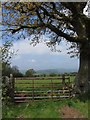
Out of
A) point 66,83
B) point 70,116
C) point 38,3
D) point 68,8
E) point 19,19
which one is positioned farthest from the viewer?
point 66,83

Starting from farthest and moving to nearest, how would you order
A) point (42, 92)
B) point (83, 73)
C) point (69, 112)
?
point (42, 92) < point (83, 73) < point (69, 112)

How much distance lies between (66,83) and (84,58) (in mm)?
3672

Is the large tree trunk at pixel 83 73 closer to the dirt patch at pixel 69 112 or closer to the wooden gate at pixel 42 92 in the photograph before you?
the wooden gate at pixel 42 92

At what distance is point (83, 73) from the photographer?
60.2 ft

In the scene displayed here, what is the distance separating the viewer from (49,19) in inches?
698

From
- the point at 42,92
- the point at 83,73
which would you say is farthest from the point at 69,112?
the point at 42,92

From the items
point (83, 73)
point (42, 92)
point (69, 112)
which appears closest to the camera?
point (69, 112)

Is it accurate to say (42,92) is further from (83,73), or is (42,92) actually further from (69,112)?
(69,112)

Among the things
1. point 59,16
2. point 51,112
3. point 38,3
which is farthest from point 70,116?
point 59,16

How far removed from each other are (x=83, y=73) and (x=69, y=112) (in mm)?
6883

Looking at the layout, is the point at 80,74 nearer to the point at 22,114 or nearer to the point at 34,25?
the point at 34,25

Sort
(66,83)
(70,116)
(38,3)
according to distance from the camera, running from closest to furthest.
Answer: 1. (70,116)
2. (38,3)
3. (66,83)

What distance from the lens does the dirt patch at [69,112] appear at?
37.0 ft

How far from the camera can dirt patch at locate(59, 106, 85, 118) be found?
11281mm
